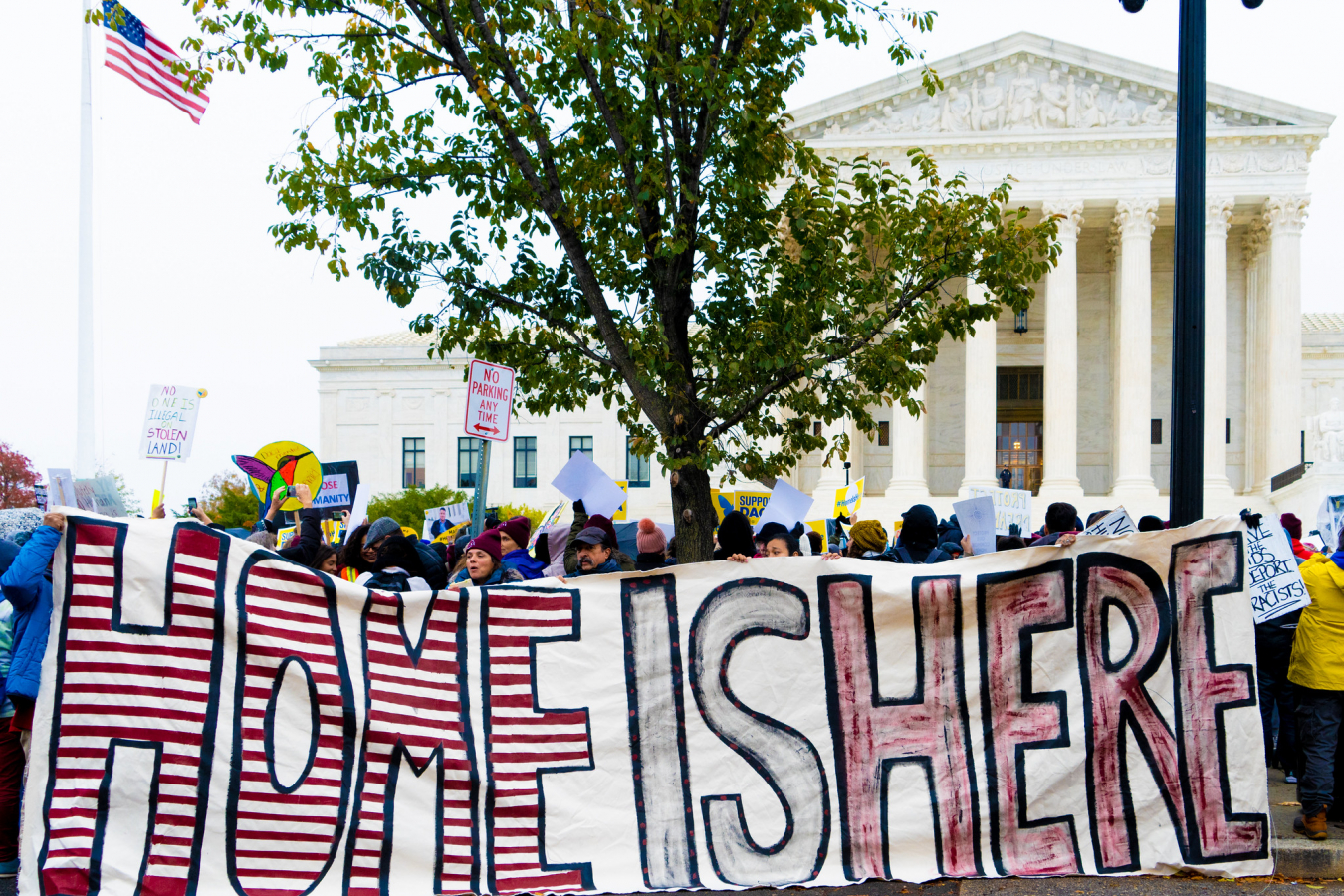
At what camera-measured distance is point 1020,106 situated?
1571 inches

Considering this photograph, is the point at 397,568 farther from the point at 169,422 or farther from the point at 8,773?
the point at 169,422

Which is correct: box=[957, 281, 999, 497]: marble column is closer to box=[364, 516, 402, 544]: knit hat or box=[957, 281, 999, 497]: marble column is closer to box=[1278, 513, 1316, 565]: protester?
box=[1278, 513, 1316, 565]: protester

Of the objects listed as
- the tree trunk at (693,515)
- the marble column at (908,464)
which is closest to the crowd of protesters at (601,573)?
the tree trunk at (693,515)

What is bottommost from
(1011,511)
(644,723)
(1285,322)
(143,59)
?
(644,723)

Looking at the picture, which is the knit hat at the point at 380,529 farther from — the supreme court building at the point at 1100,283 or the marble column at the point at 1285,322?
the marble column at the point at 1285,322

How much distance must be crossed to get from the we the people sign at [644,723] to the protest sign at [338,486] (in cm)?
714

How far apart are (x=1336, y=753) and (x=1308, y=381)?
48258 millimetres

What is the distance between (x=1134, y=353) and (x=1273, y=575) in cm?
3306

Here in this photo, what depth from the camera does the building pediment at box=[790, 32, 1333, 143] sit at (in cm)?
3944

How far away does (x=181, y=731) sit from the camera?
5.29 m

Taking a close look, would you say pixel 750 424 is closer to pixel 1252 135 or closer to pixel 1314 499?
pixel 1314 499

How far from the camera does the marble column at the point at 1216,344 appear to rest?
37.6 m

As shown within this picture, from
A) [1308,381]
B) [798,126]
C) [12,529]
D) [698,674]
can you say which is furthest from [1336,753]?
[1308,381]

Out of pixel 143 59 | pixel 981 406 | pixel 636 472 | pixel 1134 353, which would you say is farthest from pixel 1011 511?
pixel 636 472
